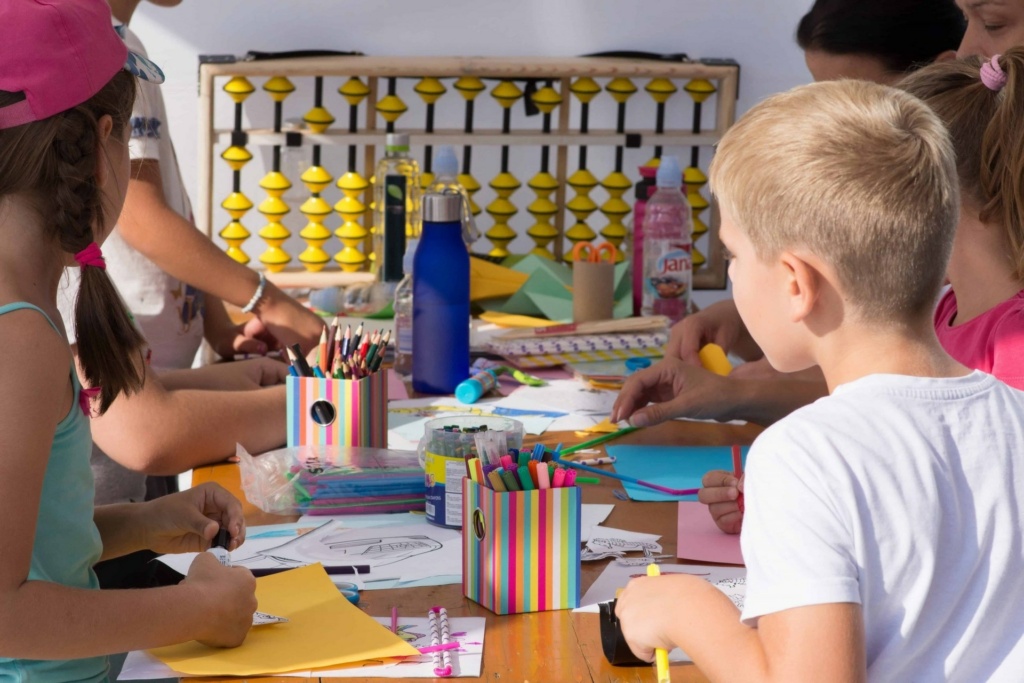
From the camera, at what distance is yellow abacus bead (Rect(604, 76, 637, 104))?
3.42m

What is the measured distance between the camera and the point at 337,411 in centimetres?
152

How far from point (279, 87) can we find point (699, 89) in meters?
1.26

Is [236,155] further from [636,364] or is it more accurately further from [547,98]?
[636,364]

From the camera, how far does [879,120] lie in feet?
2.71

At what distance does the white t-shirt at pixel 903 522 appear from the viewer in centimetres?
75

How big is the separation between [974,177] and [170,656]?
96cm

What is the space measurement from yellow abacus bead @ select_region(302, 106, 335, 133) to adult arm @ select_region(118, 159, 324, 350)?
4.02ft

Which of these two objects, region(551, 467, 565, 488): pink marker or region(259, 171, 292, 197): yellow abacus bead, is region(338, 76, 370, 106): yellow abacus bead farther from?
region(551, 467, 565, 488): pink marker

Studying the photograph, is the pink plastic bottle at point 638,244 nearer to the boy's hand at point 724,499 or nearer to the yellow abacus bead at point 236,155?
the boy's hand at point 724,499

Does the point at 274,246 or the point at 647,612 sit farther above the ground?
the point at 274,246

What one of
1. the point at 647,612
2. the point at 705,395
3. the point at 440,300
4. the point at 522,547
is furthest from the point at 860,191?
the point at 440,300

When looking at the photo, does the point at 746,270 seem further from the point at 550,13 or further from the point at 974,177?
the point at 550,13

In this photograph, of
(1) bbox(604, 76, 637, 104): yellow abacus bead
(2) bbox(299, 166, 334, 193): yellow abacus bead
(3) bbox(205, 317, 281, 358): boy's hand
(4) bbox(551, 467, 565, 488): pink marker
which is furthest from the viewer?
(1) bbox(604, 76, 637, 104): yellow abacus bead

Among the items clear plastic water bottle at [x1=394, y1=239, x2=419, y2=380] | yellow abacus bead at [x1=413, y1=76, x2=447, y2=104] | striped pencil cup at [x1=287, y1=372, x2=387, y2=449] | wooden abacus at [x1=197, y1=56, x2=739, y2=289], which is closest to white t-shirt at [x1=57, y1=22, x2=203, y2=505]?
clear plastic water bottle at [x1=394, y1=239, x2=419, y2=380]
